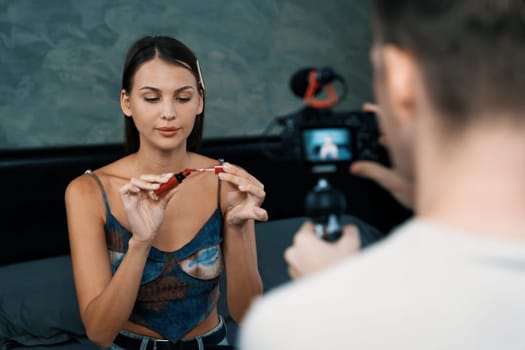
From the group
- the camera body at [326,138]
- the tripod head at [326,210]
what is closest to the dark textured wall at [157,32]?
the camera body at [326,138]

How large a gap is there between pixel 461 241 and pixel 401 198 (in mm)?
395

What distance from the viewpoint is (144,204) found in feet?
4.45

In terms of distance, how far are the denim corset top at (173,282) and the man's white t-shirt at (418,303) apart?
40.3 inches

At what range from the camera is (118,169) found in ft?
5.25

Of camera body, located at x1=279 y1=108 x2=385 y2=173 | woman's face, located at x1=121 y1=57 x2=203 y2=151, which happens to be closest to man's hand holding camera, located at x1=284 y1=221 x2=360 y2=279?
camera body, located at x1=279 y1=108 x2=385 y2=173

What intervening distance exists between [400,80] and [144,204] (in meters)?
0.89

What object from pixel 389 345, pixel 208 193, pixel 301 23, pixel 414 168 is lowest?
pixel 208 193

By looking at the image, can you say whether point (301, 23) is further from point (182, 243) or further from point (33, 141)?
point (182, 243)

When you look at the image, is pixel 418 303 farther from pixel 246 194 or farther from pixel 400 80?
pixel 246 194

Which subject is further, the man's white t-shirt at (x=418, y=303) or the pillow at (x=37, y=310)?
the pillow at (x=37, y=310)

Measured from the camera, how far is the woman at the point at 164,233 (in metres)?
1.44

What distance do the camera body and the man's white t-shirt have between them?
14.8 inches

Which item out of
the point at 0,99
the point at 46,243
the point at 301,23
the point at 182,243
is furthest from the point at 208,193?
the point at 301,23

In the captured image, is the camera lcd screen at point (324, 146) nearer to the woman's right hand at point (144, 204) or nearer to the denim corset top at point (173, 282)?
the woman's right hand at point (144, 204)
